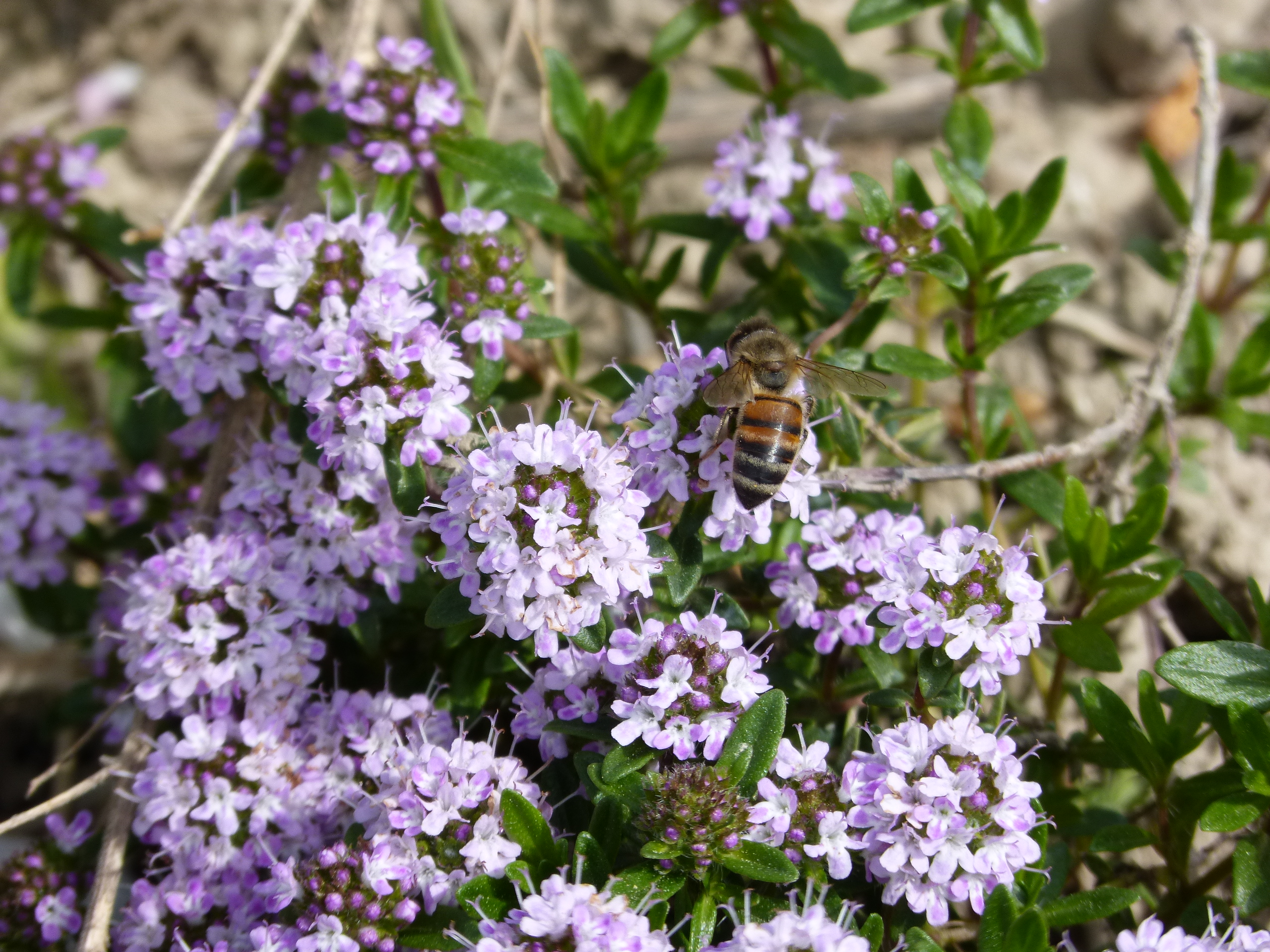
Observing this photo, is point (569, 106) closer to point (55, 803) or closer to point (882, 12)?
point (882, 12)

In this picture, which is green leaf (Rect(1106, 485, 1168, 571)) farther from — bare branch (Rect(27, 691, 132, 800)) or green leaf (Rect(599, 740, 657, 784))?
bare branch (Rect(27, 691, 132, 800))

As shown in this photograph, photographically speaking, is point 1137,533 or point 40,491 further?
point 40,491

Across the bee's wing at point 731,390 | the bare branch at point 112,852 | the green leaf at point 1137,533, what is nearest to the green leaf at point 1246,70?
Answer: the green leaf at point 1137,533

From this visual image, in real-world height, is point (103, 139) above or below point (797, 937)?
above

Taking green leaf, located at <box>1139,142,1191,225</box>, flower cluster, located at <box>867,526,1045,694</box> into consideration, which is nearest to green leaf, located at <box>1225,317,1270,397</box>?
green leaf, located at <box>1139,142,1191,225</box>

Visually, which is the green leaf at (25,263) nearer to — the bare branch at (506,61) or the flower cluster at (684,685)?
the bare branch at (506,61)

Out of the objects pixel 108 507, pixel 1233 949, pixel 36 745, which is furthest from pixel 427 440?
pixel 36 745

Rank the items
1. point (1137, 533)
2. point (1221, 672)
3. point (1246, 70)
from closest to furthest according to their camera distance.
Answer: point (1221, 672) → point (1137, 533) → point (1246, 70)

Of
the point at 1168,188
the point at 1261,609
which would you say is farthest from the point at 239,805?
the point at 1168,188
